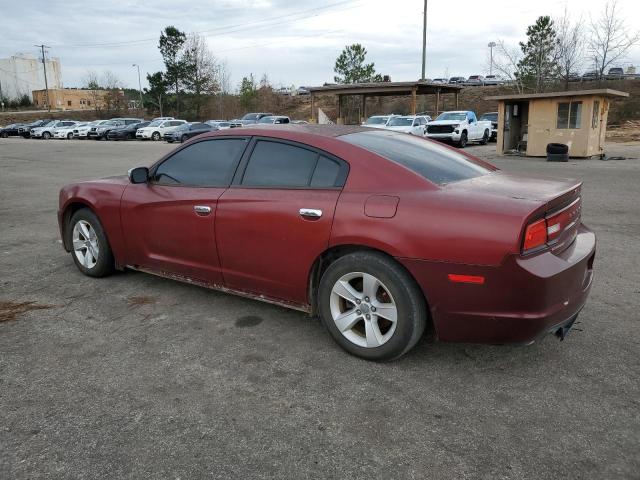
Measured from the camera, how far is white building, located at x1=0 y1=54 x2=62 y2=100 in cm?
10981

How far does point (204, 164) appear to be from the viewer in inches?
174

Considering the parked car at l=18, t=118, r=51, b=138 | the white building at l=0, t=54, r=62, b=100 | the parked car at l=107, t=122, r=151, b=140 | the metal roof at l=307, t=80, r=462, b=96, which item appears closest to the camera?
the metal roof at l=307, t=80, r=462, b=96

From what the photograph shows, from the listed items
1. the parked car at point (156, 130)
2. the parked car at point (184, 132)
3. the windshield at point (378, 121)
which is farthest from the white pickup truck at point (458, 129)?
the parked car at point (156, 130)

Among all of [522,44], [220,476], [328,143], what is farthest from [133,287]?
[522,44]

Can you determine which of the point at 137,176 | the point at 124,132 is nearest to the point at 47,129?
the point at 124,132

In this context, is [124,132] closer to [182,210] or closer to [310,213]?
[182,210]

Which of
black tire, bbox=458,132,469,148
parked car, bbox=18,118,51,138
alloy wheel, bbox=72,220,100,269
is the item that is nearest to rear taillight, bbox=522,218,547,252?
alloy wheel, bbox=72,220,100,269

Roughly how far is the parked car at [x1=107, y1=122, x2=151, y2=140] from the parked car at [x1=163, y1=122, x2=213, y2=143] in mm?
3874

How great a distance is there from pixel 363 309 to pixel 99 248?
9.75 ft

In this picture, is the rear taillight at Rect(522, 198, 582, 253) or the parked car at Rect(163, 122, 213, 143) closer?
the rear taillight at Rect(522, 198, 582, 253)

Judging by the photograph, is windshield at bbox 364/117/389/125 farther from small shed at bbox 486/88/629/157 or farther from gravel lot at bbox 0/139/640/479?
gravel lot at bbox 0/139/640/479

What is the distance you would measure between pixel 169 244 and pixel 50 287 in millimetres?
1484

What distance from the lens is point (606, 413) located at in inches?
113

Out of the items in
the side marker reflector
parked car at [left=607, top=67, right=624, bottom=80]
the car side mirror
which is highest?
parked car at [left=607, top=67, right=624, bottom=80]
